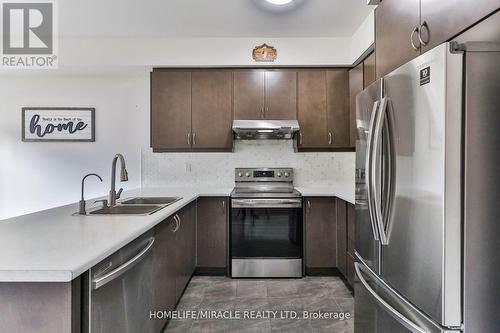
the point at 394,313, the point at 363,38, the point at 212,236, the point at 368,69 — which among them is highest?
the point at 363,38

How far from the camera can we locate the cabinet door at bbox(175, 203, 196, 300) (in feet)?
7.91

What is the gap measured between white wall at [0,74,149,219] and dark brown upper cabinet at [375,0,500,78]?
9.47ft

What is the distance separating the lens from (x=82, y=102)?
3.79 meters

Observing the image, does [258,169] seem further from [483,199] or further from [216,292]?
[483,199]

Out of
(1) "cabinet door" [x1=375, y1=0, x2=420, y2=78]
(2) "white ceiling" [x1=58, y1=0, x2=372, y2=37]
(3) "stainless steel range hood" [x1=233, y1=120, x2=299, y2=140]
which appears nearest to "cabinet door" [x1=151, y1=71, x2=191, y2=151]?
(2) "white ceiling" [x1=58, y1=0, x2=372, y2=37]

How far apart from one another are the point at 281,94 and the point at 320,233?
1568 mm

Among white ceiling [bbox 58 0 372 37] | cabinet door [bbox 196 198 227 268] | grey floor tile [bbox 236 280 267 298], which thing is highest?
white ceiling [bbox 58 0 372 37]

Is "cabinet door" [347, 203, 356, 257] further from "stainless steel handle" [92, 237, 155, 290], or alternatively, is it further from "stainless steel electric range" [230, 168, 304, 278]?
"stainless steel handle" [92, 237, 155, 290]

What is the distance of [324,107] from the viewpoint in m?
3.46

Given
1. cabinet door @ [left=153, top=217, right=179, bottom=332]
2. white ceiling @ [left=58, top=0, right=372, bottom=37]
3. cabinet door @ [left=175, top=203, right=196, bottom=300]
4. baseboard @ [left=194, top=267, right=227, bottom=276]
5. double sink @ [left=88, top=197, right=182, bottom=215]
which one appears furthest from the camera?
baseboard @ [left=194, top=267, right=227, bottom=276]

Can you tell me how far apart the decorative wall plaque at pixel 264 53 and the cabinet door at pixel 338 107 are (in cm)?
65

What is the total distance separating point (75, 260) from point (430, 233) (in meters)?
1.21

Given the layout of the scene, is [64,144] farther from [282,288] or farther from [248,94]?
[282,288]

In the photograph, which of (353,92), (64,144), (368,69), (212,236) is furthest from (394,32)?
(64,144)
